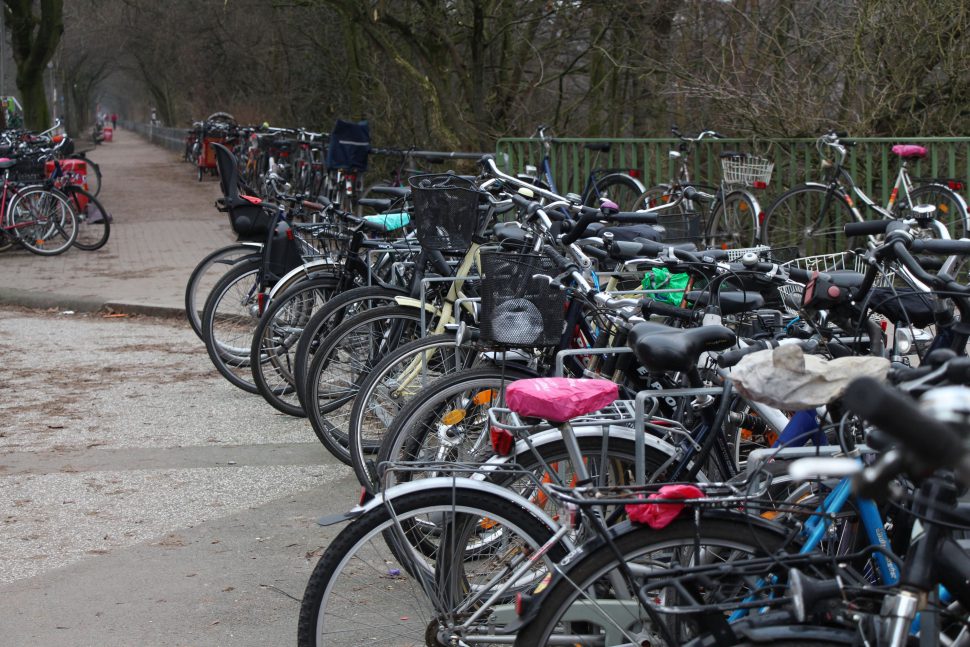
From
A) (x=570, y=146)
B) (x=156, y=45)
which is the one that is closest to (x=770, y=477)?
(x=570, y=146)

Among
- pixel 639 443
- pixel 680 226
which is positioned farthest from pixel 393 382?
pixel 680 226

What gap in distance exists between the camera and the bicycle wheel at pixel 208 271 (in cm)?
694

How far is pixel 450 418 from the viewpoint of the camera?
12.8ft

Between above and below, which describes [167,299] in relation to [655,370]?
below

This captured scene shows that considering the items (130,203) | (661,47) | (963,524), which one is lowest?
(130,203)

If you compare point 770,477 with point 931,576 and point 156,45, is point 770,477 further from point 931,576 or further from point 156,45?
point 156,45

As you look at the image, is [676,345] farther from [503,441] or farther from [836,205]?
[836,205]

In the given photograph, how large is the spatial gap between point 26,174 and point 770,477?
12451 millimetres

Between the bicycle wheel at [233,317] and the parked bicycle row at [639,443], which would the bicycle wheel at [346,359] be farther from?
the bicycle wheel at [233,317]

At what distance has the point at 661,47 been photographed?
42.0ft

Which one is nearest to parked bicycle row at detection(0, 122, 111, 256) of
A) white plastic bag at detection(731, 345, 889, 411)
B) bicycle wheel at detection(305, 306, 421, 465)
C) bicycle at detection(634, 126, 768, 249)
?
bicycle at detection(634, 126, 768, 249)

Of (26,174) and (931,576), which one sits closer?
(931,576)

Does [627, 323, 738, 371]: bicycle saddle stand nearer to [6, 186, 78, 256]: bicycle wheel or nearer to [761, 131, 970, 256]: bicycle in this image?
[761, 131, 970, 256]: bicycle

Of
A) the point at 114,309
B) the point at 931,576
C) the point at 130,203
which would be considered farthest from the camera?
the point at 130,203
